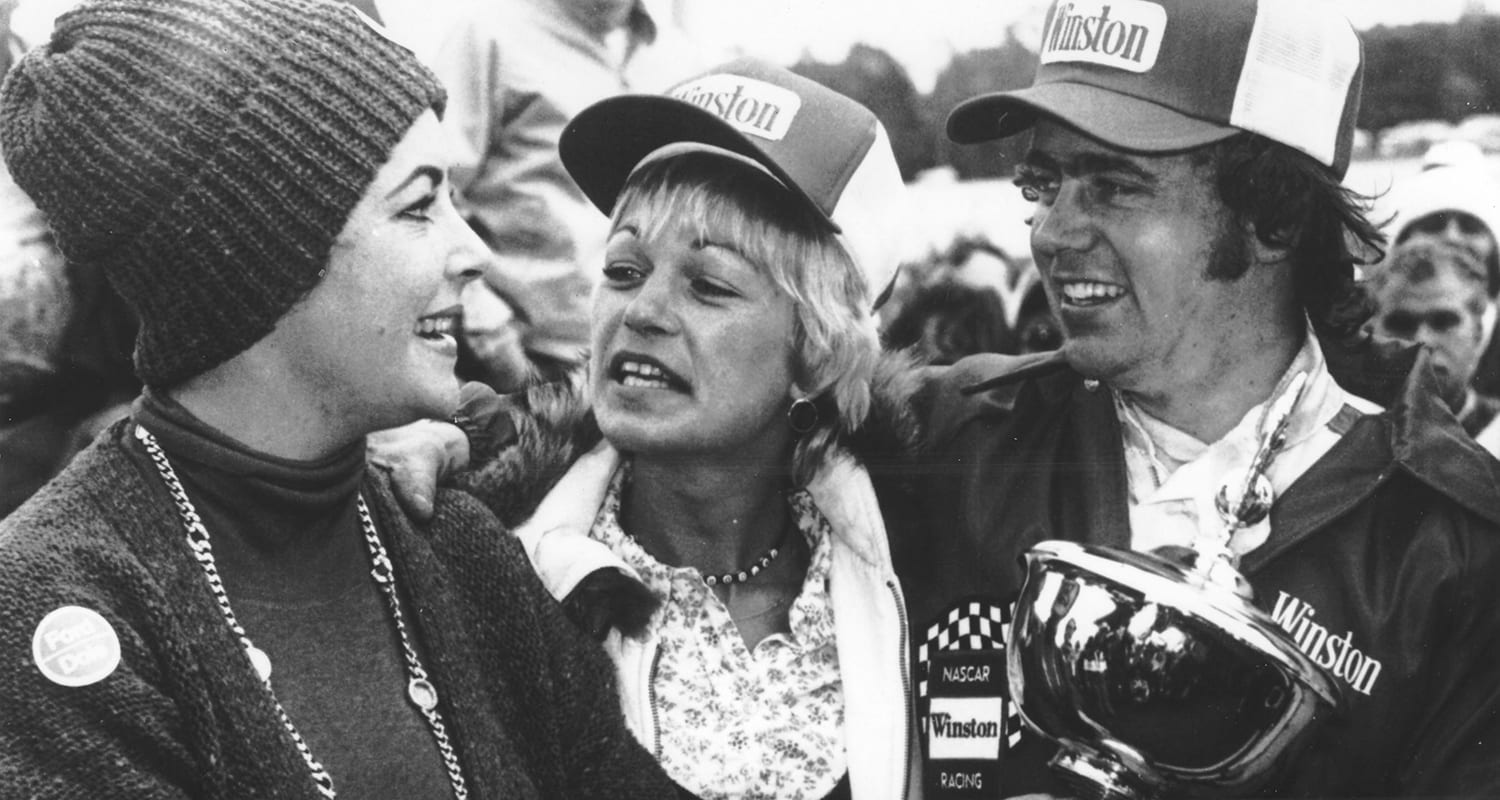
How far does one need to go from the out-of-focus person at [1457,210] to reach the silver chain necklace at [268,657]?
1.33 m

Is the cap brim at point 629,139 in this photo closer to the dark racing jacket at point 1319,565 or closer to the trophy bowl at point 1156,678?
the dark racing jacket at point 1319,565

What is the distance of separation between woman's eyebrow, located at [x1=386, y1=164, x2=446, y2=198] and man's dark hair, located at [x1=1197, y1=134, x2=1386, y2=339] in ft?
3.11

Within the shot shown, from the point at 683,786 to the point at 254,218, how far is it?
0.86m

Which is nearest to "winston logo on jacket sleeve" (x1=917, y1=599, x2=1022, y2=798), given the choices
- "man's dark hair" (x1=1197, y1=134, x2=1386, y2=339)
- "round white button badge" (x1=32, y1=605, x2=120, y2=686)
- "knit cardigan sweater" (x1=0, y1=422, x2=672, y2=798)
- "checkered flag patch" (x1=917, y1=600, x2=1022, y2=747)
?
"checkered flag patch" (x1=917, y1=600, x2=1022, y2=747)

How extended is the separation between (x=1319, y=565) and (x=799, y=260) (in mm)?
729

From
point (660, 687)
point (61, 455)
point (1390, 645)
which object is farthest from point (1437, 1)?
point (61, 455)

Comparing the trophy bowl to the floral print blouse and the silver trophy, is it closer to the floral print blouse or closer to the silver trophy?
the silver trophy

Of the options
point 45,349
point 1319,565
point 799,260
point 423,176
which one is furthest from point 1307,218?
point 45,349

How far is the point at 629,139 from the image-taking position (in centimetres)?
214

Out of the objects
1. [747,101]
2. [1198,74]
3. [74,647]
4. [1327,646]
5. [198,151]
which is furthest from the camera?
[747,101]

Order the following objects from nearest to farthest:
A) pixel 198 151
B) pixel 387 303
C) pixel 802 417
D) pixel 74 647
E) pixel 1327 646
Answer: pixel 74 647 → pixel 198 151 → pixel 387 303 → pixel 1327 646 → pixel 802 417

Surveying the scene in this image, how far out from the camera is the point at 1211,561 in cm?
169

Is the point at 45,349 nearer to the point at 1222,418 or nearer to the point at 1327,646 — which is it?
the point at 1222,418

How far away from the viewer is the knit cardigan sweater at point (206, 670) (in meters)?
1.39
